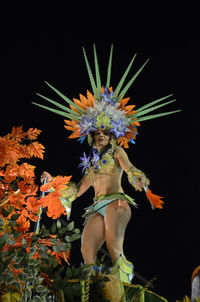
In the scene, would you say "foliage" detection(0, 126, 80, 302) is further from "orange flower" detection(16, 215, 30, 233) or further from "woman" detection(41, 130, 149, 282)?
"woman" detection(41, 130, 149, 282)

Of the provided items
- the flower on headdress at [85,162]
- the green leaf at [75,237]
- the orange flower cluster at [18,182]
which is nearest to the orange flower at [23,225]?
the orange flower cluster at [18,182]

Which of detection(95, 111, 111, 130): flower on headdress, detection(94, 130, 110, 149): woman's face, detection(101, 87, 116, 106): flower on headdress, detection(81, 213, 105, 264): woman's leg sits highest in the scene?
detection(101, 87, 116, 106): flower on headdress

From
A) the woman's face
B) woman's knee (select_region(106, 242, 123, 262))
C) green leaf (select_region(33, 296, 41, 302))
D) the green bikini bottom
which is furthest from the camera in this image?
the woman's face

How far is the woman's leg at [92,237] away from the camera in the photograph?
3.60 metres

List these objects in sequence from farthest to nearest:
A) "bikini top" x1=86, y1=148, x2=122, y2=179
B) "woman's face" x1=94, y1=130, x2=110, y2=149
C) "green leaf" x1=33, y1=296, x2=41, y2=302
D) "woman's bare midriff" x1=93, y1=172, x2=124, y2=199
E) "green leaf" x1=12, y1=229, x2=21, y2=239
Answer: "woman's face" x1=94, y1=130, x2=110, y2=149 → "bikini top" x1=86, y1=148, x2=122, y2=179 → "woman's bare midriff" x1=93, y1=172, x2=124, y2=199 → "green leaf" x1=12, y1=229, x2=21, y2=239 → "green leaf" x1=33, y1=296, x2=41, y2=302

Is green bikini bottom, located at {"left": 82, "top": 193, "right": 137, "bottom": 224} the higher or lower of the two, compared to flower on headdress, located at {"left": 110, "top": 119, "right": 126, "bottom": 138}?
lower

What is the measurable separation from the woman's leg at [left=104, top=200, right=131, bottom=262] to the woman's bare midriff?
0.68 ft

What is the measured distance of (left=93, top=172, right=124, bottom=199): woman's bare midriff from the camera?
13.0 feet

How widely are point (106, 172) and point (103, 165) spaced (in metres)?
0.10

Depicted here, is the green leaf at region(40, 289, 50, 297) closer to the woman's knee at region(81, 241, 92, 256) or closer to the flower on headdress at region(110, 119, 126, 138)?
the woman's knee at region(81, 241, 92, 256)

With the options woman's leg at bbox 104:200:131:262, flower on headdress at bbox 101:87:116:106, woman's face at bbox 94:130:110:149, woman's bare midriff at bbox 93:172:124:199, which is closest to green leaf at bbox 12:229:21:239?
woman's leg at bbox 104:200:131:262

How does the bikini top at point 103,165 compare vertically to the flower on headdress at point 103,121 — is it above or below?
below

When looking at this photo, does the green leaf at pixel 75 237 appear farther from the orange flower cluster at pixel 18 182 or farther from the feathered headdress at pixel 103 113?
the feathered headdress at pixel 103 113

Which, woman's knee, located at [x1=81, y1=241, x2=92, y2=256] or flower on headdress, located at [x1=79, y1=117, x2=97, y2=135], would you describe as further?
flower on headdress, located at [x1=79, y1=117, x2=97, y2=135]
